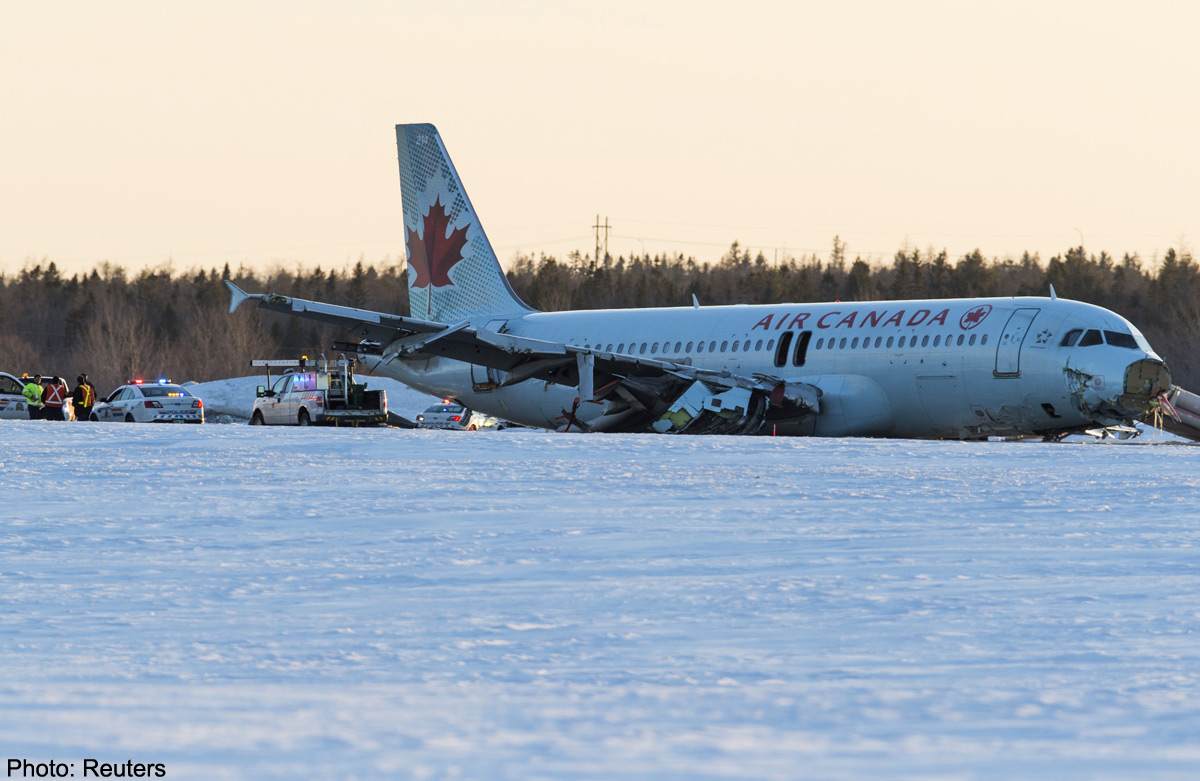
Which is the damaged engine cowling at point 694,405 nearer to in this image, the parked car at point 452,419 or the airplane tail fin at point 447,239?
the airplane tail fin at point 447,239

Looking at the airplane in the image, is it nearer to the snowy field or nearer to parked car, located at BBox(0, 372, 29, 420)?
the snowy field

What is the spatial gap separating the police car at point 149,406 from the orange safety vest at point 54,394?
8.96 feet

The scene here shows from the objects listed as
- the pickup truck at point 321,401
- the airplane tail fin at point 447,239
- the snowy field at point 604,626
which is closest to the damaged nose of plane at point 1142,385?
the snowy field at point 604,626

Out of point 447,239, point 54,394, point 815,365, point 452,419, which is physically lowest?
point 452,419

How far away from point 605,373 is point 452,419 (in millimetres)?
34898

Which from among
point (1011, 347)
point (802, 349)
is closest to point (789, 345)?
point (802, 349)

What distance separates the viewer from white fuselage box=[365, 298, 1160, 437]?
26953mm

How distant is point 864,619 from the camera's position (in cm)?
888

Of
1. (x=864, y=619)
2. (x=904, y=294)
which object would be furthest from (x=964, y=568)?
(x=904, y=294)

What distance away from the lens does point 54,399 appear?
42.2 m

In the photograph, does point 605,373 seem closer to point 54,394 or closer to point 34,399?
point 54,394

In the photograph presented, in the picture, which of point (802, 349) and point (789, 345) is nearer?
point (802, 349)

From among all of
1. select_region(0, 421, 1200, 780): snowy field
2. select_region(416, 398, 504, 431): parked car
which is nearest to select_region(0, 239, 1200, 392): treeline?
select_region(416, 398, 504, 431): parked car

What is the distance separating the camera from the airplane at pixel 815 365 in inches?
1063
